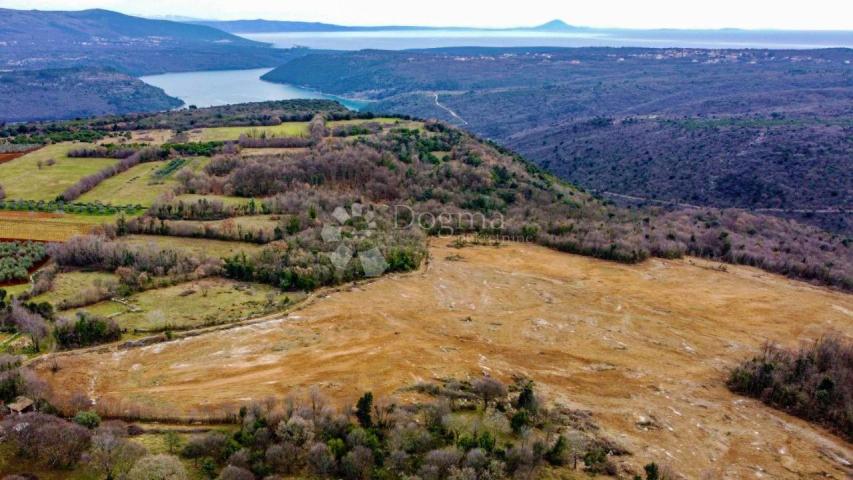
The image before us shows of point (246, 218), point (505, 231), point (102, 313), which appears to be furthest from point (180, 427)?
point (505, 231)

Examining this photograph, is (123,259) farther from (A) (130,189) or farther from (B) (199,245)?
(A) (130,189)

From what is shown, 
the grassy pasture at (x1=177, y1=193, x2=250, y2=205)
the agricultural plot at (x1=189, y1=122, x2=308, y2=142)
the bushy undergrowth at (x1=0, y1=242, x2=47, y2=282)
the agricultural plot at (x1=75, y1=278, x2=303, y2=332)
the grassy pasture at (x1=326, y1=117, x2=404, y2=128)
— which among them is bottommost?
the agricultural plot at (x1=75, y1=278, x2=303, y2=332)

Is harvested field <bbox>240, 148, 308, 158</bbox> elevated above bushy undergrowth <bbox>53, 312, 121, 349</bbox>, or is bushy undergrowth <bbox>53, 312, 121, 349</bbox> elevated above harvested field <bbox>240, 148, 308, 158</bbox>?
harvested field <bbox>240, 148, 308, 158</bbox>

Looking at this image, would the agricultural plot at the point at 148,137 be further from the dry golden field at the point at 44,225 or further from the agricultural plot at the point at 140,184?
the dry golden field at the point at 44,225

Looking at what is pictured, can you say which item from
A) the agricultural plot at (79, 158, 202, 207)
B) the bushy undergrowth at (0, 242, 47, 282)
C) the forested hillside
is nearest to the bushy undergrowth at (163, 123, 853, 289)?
the agricultural plot at (79, 158, 202, 207)

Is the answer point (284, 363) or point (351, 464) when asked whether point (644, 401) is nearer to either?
point (351, 464)

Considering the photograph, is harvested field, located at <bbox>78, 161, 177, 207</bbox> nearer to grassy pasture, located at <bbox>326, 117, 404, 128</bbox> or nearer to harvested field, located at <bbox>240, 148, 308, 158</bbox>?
harvested field, located at <bbox>240, 148, 308, 158</bbox>
